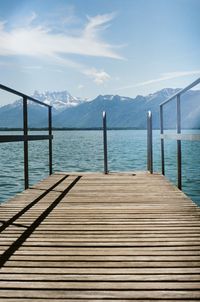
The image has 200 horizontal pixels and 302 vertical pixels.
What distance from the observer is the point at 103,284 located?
2467mm

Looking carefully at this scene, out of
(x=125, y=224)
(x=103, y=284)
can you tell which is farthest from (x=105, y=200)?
(x=103, y=284)

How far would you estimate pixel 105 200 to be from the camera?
17.8 feet

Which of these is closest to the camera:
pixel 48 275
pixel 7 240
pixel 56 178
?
pixel 48 275

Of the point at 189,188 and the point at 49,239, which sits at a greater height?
the point at 49,239

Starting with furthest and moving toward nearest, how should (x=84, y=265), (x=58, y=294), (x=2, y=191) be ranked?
(x=2, y=191)
(x=84, y=265)
(x=58, y=294)

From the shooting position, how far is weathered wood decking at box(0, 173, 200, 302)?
7.88 feet

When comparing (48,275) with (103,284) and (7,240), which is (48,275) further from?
(7,240)

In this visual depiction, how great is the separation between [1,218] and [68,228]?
850 millimetres

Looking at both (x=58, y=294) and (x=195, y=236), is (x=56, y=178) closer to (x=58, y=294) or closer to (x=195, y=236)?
(x=195, y=236)

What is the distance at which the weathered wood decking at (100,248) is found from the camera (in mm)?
2402

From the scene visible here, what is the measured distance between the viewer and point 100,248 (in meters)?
3.19

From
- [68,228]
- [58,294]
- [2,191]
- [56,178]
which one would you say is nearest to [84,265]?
[58,294]

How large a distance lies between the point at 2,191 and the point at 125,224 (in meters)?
10.2

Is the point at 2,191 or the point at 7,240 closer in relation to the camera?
the point at 7,240
